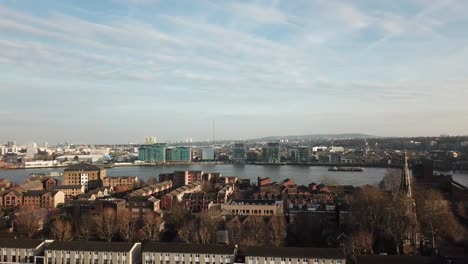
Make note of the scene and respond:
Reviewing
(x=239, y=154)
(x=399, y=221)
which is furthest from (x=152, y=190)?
(x=239, y=154)

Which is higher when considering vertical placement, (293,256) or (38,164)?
(293,256)

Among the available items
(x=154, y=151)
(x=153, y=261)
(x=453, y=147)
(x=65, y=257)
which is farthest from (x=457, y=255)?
(x=453, y=147)

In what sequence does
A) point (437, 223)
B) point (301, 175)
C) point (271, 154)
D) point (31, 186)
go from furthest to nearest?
point (271, 154)
point (301, 175)
point (31, 186)
point (437, 223)

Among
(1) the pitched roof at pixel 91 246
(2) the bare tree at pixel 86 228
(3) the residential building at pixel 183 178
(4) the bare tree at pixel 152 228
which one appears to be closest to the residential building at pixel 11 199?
(2) the bare tree at pixel 86 228

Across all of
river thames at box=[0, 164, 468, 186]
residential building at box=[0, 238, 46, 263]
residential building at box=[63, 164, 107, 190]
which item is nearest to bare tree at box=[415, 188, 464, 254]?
residential building at box=[0, 238, 46, 263]

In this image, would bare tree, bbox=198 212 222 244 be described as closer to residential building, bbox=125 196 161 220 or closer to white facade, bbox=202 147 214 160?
residential building, bbox=125 196 161 220

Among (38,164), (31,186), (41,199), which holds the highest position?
(31,186)

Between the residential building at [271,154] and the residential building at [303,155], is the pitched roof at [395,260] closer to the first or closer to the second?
the residential building at [271,154]

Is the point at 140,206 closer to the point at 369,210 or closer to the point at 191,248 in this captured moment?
the point at 191,248
